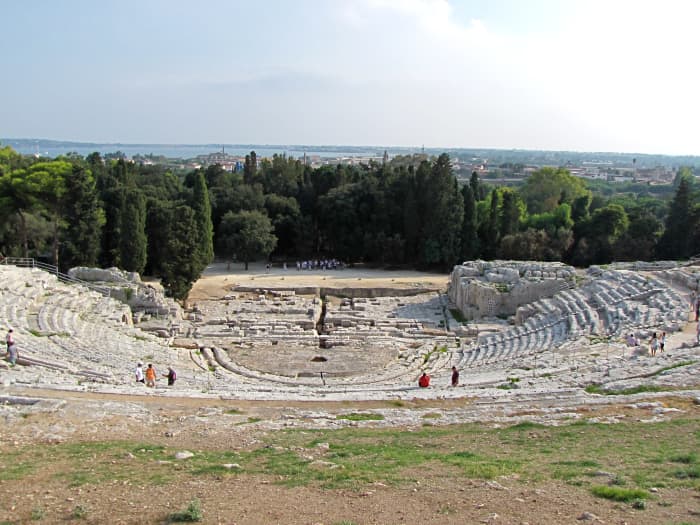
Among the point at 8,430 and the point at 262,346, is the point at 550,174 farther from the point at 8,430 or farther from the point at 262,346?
the point at 8,430

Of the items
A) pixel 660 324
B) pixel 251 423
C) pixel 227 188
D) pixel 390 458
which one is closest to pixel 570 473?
pixel 390 458

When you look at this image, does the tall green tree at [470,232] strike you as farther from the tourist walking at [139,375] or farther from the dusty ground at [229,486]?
the dusty ground at [229,486]

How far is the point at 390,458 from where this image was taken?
10.1m

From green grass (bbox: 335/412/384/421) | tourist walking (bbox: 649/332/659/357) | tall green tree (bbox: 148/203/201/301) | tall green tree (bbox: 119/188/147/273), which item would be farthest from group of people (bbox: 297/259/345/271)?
green grass (bbox: 335/412/384/421)

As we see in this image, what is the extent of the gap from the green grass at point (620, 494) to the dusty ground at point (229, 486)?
129mm

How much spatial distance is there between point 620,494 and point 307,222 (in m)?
42.2

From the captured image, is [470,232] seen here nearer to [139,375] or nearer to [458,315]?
[458,315]

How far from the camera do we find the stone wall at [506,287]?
3169 centimetres

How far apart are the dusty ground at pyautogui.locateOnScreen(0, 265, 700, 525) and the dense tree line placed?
20.9 m

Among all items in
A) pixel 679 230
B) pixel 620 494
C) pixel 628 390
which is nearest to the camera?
pixel 620 494

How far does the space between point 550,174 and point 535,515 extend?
5639 centimetres

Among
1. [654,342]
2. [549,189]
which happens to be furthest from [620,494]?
[549,189]

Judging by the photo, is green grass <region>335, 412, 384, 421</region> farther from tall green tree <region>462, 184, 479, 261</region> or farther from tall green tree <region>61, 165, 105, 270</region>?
tall green tree <region>462, 184, 479, 261</region>

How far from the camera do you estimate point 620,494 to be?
801 centimetres
